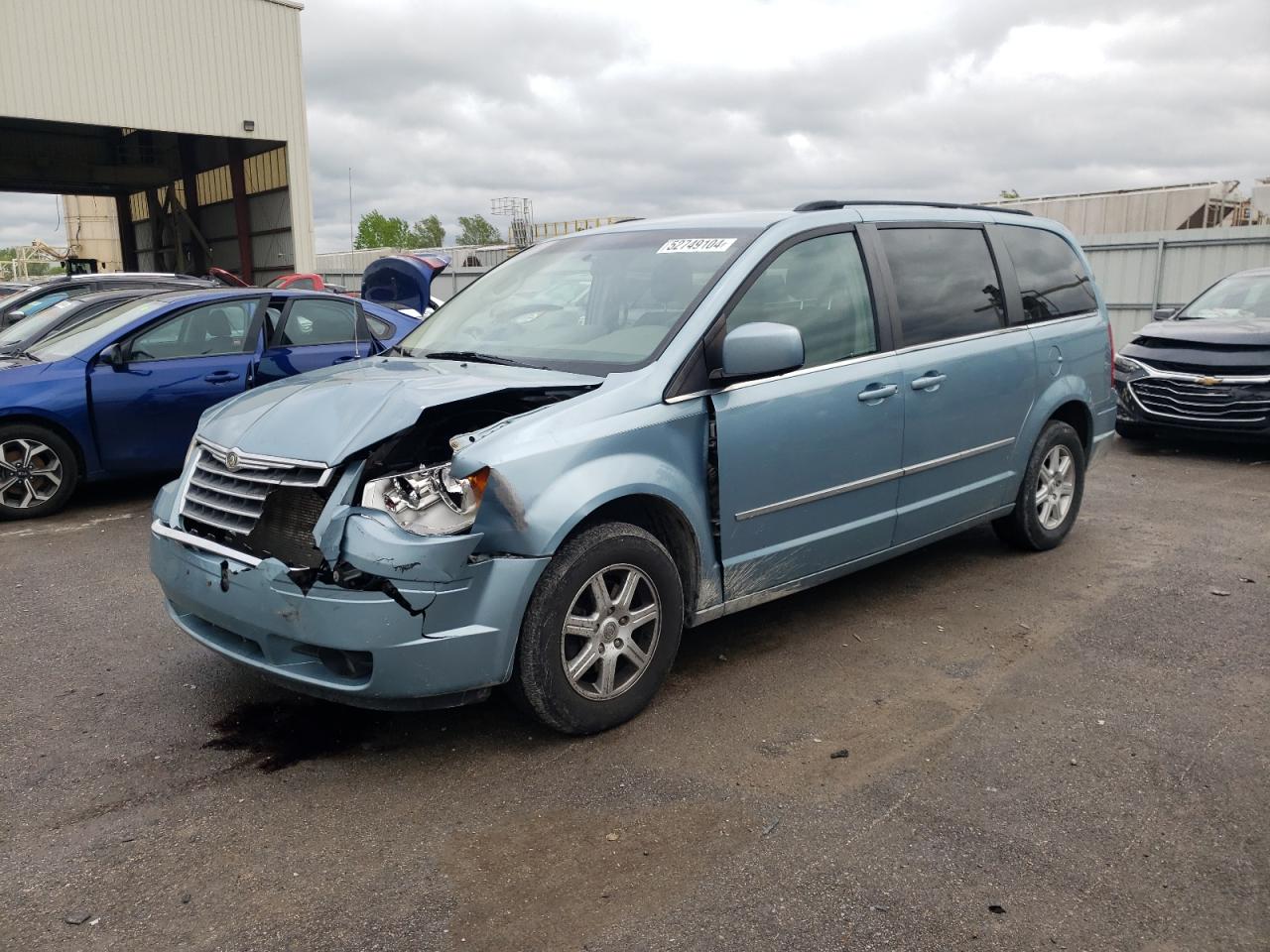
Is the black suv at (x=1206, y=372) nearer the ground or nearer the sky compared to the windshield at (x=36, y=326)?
nearer the ground

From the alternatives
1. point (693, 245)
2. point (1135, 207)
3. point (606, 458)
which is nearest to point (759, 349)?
point (606, 458)

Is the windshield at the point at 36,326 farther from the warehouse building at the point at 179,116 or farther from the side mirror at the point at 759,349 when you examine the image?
the warehouse building at the point at 179,116

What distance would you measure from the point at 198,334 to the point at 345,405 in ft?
15.1

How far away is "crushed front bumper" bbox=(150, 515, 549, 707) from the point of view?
3109 mm

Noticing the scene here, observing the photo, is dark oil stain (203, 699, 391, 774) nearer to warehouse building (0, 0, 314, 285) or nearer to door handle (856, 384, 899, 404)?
door handle (856, 384, 899, 404)

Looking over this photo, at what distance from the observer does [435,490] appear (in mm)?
3320

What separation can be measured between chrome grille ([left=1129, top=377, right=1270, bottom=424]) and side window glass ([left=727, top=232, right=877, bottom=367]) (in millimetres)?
5552

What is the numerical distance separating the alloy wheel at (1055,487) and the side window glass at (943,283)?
3.15 feet

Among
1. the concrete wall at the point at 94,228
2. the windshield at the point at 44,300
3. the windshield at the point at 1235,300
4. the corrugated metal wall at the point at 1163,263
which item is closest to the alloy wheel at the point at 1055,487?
the windshield at the point at 1235,300

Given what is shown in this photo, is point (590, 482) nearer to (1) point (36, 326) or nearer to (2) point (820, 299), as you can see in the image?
(2) point (820, 299)

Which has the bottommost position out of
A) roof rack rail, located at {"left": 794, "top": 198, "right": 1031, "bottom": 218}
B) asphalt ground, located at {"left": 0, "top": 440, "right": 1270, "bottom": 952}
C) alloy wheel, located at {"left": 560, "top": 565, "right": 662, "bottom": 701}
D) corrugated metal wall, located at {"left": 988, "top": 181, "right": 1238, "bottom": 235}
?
asphalt ground, located at {"left": 0, "top": 440, "right": 1270, "bottom": 952}

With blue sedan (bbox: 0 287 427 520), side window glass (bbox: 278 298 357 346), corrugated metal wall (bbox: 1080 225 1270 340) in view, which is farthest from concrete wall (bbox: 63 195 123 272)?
blue sedan (bbox: 0 287 427 520)

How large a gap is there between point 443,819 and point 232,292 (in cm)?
584

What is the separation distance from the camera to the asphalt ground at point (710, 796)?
8.54 ft
